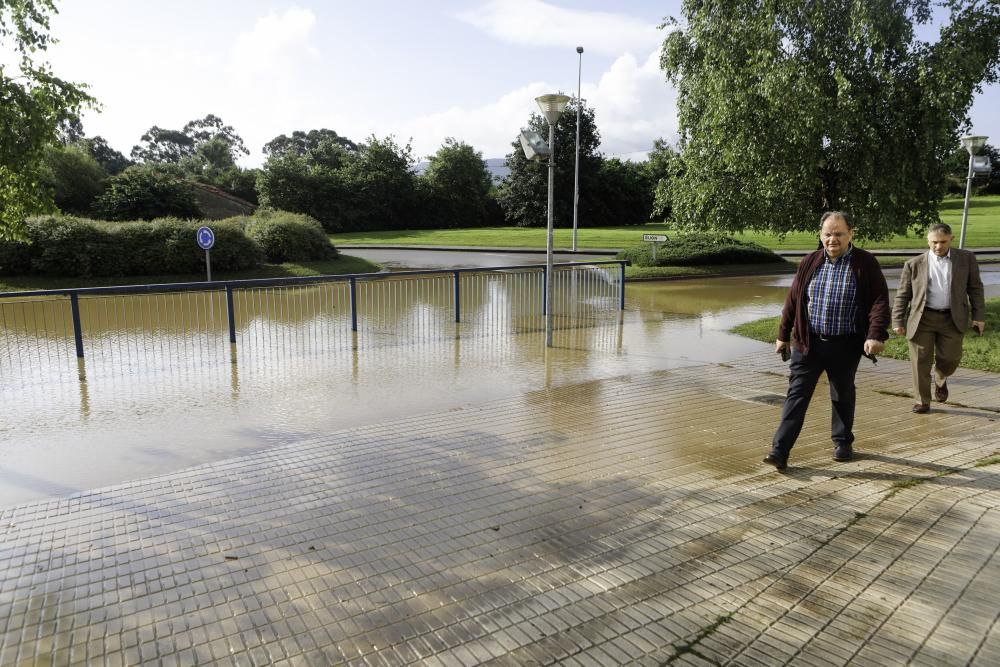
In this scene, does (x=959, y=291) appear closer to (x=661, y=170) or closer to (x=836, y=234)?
(x=836, y=234)

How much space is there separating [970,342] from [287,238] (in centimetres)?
1855

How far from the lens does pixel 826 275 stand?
5.33 m

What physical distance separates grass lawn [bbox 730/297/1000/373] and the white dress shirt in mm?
2398

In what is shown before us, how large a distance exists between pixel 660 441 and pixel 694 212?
9.87 m

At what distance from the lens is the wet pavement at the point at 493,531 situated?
10.8 ft

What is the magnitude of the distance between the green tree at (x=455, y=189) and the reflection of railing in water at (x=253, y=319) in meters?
39.0

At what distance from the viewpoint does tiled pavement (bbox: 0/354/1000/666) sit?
10.7 feet

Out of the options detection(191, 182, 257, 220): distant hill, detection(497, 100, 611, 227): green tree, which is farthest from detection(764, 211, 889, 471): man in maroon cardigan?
detection(497, 100, 611, 227): green tree

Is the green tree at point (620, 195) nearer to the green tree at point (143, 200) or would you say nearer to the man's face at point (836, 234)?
the green tree at point (143, 200)

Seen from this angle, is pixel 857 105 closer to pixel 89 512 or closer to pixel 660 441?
pixel 660 441

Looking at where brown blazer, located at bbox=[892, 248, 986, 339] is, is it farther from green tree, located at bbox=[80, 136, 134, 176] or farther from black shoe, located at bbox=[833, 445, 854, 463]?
green tree, located at bbox=[80, 136, 134, 176]

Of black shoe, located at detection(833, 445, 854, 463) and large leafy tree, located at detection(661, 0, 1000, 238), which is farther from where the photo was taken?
large leafy tree, located at detection(661, 0, 1000, 238)

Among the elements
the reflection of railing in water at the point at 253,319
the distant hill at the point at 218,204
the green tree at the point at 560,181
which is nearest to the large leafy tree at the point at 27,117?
the reflection of railing in water at the point at 253,319

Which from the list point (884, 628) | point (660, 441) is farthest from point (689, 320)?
point (884, 628)
